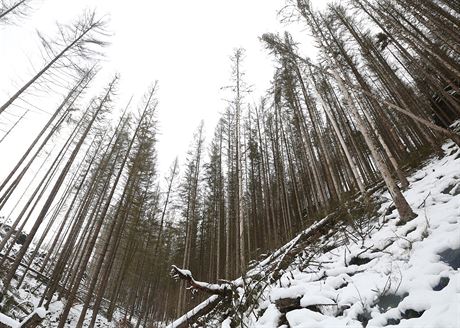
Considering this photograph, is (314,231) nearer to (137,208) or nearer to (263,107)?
(137,208)

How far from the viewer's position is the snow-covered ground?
102 inches

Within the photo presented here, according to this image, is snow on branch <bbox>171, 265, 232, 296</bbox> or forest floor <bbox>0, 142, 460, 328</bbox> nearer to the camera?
forest floor <bbox>0, 142, 460, 328</bbox>

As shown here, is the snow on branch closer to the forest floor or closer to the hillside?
the hillside

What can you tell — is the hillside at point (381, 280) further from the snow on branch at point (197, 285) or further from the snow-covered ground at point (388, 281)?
the snow on branch at point (197, 285)

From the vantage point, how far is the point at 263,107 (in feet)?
71.4

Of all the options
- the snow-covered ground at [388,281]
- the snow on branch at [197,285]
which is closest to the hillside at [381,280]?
the snow-covered ground at [388,281]

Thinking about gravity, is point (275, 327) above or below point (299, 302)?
below

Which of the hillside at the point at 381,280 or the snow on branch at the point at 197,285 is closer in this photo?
the hillside at the point at 381,280

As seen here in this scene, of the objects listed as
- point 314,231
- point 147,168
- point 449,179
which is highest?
point 147,168

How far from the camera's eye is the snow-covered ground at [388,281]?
259 centimetres

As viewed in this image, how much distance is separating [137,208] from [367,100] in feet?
55.9

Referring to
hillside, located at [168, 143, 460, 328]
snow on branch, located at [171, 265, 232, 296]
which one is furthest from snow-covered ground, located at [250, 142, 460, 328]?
snow on branch, located at [171, 265, 232, 296]

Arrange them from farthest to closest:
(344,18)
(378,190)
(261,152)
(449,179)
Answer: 1. (261,152)
2. (344,18)
3. (378,190)
4. (449,179)

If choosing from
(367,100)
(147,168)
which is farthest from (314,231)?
(367,100)
